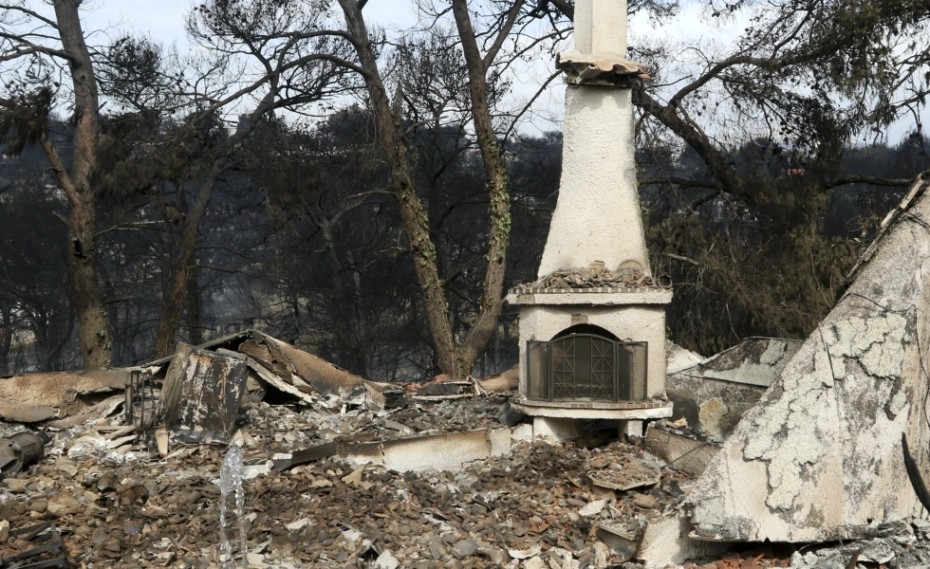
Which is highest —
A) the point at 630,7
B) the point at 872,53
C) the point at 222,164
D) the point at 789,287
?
the point at 630,7

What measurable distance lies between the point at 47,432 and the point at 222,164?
726cm

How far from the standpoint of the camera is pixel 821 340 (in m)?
6.43

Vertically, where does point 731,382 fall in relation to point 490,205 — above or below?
below

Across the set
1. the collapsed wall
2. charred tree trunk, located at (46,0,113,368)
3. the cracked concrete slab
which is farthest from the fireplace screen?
charred tree trunk, located at (46,0,113,368)

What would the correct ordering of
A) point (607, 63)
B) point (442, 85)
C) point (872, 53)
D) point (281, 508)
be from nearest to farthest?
point (281, 508) → point (607, 63) → point (872, 53) → point (442, 85)

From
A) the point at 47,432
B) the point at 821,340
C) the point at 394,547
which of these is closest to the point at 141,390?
the point at 47,432

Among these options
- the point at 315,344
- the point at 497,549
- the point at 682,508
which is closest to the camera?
the point at 682,508

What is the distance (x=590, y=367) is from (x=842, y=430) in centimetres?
285

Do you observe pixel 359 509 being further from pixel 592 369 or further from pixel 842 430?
pixel 842 430

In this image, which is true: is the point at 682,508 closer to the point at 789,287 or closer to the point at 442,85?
the point at 789,287

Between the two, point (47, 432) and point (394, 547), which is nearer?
point (394, 547)

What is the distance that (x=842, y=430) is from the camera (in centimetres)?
620

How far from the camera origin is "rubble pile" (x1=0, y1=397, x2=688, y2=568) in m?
6.72

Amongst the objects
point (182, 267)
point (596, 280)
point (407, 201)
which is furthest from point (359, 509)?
point (182, 267)
